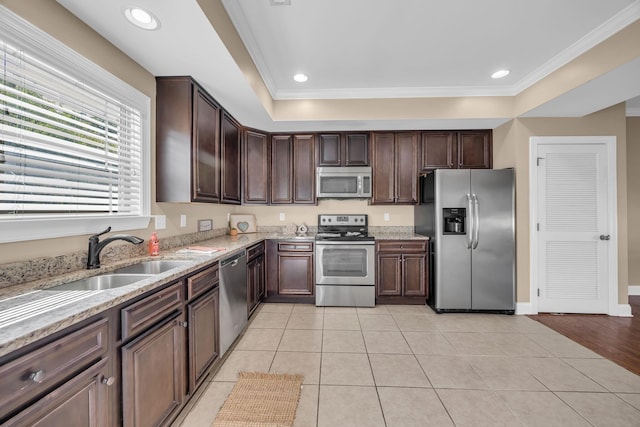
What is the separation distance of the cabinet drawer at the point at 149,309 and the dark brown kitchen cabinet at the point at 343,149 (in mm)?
2662

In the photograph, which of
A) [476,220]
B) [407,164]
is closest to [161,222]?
[407,164]

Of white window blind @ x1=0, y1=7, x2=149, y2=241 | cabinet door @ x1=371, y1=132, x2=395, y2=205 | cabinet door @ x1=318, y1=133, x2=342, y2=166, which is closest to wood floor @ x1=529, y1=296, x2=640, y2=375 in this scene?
cabinet door @ x1=371, y1=132, x2=395, y2=205

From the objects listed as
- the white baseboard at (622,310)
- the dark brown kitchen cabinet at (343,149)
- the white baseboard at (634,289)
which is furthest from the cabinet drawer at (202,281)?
the white baseboard at (634,289)

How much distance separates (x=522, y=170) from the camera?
325 cm

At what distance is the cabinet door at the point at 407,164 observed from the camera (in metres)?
3.73

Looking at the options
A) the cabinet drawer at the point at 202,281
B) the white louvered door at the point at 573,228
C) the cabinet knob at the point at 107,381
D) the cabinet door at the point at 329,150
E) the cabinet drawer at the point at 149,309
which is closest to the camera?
the cabinet knob at the point at 107,381

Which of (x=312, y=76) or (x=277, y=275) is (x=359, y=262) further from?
(x=312, y=76)

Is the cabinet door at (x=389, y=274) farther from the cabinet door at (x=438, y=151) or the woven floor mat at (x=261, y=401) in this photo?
the woven floor mat at (x=261, y=401)

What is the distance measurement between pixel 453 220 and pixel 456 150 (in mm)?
Answer: 1039

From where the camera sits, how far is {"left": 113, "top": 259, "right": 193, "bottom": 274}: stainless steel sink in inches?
71.0

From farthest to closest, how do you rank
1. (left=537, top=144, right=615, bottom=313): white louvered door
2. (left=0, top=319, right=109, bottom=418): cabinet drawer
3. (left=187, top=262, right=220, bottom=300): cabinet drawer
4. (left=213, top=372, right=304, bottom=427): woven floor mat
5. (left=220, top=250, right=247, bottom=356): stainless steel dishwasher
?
1. (left=537, top=144, right=615, bottom=313): white louvered door
2. (left=220, top=250, right=247, bottom=356): stainless steel dishwasher
3. (left=187, top=262, right=220, bottom=300): cabinet drawer
4. (left=213, top=372, right=304, bottom=427): woven floor mat
5. (left=0, top=319, right=109, bottom=418): cabinet drawer

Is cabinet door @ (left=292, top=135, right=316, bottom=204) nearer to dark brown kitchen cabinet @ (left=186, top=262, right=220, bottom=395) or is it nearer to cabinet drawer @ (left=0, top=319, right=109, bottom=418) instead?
dark brown kitchen cabinet @ (left=186, top=262, right=220, bottom=395)

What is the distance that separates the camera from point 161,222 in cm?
236

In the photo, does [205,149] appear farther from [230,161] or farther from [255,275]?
[255,275]
